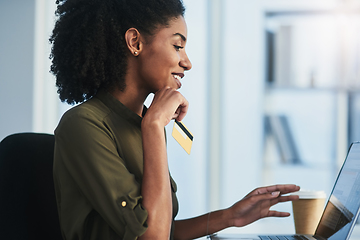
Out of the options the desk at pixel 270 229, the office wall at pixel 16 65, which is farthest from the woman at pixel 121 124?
the office wall at pixel 16 65

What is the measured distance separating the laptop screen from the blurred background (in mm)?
1296

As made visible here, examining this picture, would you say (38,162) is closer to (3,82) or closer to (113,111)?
(113,111)

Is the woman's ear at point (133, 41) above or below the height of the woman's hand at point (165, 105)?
above

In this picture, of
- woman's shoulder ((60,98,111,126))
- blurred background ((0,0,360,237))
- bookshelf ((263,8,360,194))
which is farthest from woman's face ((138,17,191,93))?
bookshelf ((263,8,360,194))

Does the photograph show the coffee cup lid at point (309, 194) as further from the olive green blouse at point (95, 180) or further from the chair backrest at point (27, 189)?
the chair backrest at point (27, 189)

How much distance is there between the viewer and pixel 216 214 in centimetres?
106

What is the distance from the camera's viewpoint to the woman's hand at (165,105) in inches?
33.9

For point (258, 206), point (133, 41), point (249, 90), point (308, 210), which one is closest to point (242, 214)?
point (258, 206)

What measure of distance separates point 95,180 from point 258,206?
482 millimetres

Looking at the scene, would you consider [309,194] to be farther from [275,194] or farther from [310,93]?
[310,93]

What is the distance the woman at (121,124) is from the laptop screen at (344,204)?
11 centimetres

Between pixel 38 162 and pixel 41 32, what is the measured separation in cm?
152

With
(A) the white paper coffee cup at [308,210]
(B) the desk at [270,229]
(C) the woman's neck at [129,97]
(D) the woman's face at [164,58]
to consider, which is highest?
(D) the woman's face at [164,58]

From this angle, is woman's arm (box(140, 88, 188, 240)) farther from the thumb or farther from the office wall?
the office wall
